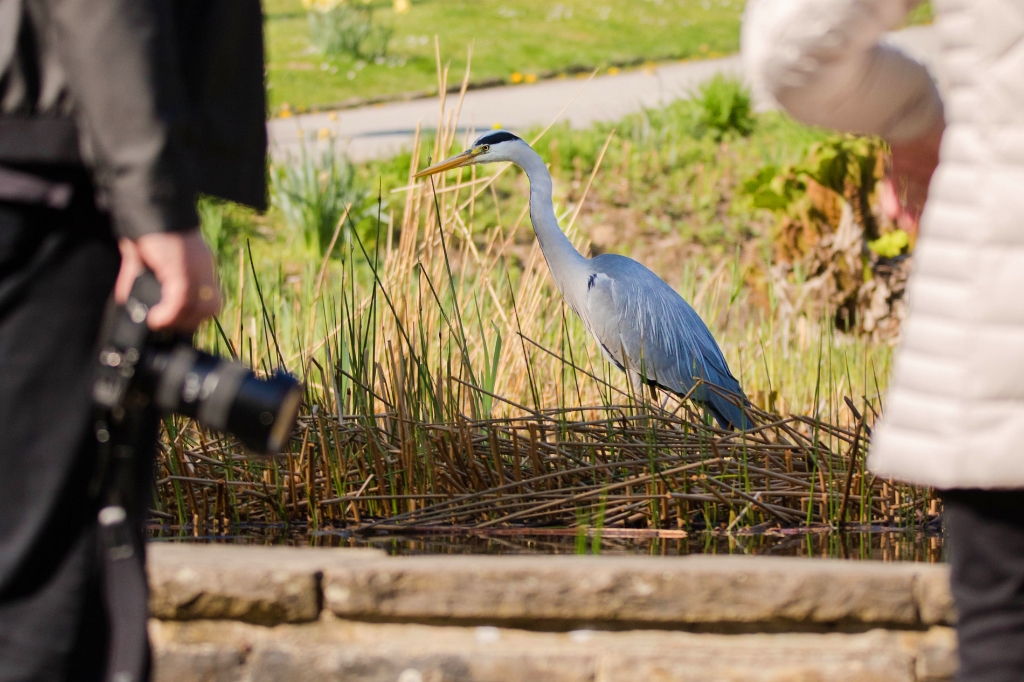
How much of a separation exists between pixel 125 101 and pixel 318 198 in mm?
4894

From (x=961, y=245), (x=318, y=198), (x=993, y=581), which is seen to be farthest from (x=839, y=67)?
(x=318, y=198)

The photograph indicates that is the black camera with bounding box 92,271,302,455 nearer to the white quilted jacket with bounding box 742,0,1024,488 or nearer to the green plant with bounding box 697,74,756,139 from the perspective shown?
the white quilted jacket with bounding box 742,0,1024,488

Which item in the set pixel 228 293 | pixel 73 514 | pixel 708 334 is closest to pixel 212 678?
pixel 73 514

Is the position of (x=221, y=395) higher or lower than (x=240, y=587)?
higher

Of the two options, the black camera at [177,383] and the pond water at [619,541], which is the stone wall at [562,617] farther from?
the black camera at [177,383]

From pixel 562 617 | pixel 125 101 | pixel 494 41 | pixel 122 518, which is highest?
pixel 494 41

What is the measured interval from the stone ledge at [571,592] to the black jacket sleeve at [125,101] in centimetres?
68

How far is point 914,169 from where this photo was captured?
3.30 ft

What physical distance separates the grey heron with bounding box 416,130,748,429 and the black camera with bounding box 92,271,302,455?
2489mm

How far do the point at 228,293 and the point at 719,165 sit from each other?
378 cm

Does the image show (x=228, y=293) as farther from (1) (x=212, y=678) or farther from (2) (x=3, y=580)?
(2) (x=3, y=580)

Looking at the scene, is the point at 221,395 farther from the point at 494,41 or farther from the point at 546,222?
the point at 494,41

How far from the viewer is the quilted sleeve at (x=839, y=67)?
85 centimetres

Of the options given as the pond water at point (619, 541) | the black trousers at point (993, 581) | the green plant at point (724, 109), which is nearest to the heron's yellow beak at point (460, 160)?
the pond water at point (619, 541)
